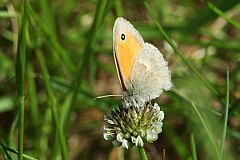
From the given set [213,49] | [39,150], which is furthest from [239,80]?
[39,150]

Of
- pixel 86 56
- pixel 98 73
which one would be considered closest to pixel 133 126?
pixel 86 56

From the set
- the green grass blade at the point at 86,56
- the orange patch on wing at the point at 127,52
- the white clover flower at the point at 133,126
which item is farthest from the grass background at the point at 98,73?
the white clover flower at the point at 133,126

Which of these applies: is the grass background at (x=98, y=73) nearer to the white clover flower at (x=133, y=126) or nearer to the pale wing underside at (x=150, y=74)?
the pale wing underside at (x=150, y=74)

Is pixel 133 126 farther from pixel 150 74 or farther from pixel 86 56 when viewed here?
pixel 86 56

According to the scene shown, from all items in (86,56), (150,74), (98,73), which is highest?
(98,73)

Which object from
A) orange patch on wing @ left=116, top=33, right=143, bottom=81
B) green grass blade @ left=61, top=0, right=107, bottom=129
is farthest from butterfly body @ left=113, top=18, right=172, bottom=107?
green grass blade @ left=61, top=0, right=107, bottom=129

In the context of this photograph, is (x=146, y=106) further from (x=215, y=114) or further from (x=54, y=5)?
(x=54, y=5)

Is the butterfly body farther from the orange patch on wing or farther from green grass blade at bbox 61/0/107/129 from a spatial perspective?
green grass blade at bbox 61/0/107/129
